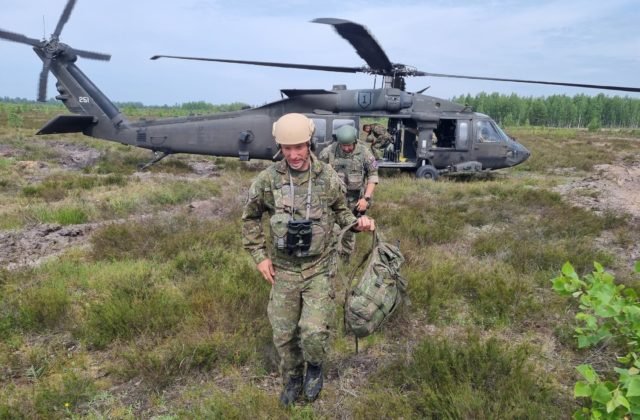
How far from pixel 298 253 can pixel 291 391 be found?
100cm

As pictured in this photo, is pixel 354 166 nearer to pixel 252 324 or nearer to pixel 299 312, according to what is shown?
pixel 252 324

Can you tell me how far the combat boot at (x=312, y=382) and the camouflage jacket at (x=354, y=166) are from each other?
2.87 meters

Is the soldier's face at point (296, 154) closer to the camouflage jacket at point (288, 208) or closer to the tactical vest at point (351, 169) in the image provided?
the camouflage jacket at point (288, 208)

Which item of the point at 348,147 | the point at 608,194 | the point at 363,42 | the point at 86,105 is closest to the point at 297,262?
the point at 348,147

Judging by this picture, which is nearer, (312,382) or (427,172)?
(312,382)

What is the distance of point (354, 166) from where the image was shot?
554 centimetres

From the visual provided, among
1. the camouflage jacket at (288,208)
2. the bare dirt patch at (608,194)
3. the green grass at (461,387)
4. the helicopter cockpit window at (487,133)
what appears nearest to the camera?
the green grass at (461,387)

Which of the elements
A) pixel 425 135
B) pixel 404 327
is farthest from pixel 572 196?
pixel 404 327

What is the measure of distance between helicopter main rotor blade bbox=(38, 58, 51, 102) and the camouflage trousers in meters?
10.9

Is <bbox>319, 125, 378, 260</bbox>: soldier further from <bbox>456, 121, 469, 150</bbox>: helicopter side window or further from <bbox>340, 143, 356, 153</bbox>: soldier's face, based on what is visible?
<bbox>456, 121, 469, 150</bbox>: helicopter side window

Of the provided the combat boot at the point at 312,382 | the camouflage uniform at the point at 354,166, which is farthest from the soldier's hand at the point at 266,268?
the camouflage uniform at the point at 354,166

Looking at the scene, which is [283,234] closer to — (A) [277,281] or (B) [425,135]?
(A) [277,281]

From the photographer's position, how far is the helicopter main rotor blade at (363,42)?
7.91 m

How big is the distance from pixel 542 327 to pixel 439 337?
1.11 metres
